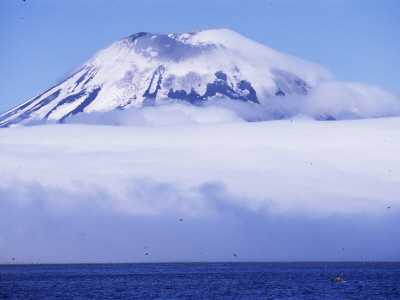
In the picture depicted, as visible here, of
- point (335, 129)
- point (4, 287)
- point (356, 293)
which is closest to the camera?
point (356, 293)

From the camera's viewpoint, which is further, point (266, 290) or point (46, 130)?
point (46, 130)

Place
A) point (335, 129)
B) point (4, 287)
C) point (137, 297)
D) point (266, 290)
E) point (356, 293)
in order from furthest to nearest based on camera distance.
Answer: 1. point (335, 129)
2. point (4, 287)
3. point (266, 290)
4. point (356, 293)
5. point (137, 297)

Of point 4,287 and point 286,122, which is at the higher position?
point 286,122

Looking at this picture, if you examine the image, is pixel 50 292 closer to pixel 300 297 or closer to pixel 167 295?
pixel 167 295

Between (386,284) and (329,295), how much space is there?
89.0 feet

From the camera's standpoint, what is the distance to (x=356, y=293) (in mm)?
104750

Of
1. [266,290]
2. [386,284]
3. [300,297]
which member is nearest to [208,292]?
[266,290]

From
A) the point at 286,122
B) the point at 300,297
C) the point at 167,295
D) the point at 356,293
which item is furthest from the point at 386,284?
the point at 286,122

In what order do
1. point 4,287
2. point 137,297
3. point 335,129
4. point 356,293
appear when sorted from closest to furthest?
point 137,297 < point 356,293 < point 4,287 < point 335,129

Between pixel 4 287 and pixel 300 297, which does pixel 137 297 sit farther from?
pixel 4 287

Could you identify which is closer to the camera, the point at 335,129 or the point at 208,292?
the point at 208,292

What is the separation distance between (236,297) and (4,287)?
136 ft

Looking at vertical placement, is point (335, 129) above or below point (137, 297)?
above

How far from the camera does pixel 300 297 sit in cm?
9769
